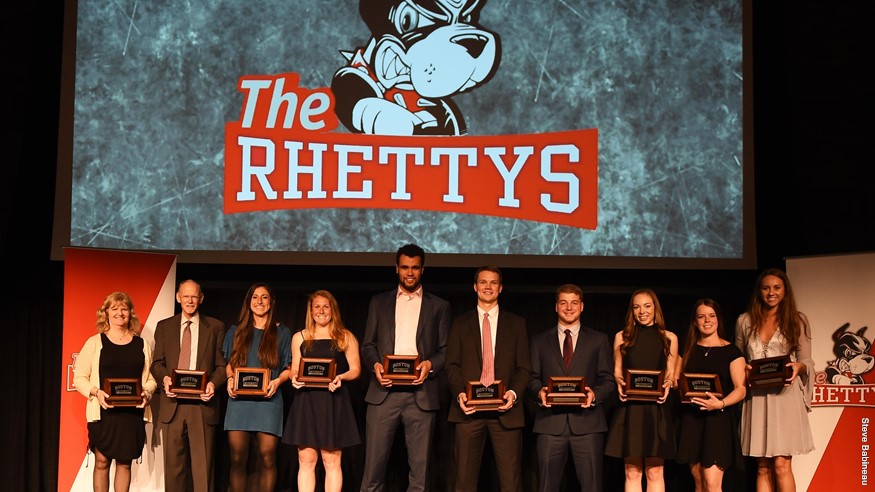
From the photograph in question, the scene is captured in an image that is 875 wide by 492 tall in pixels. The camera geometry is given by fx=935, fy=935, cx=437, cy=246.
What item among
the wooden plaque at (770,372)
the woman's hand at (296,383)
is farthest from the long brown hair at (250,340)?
the wooden plaque at (770,372)

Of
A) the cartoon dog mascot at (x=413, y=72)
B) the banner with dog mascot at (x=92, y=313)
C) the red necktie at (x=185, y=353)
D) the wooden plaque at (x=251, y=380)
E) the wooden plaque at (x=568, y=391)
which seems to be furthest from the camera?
the cartoon dog mascot at (x=413, y=72)

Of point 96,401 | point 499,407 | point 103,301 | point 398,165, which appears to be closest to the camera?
point 499,407

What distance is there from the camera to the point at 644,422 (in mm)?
5438

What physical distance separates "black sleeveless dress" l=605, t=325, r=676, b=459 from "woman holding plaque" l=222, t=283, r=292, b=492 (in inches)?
79.5

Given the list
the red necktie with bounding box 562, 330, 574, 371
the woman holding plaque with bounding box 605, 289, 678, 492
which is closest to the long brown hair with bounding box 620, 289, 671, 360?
the woman holding plaque with bounding box 605, 289, 678, 492

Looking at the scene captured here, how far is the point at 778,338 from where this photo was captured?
18.3ft

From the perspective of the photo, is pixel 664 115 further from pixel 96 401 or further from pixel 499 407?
pixel 96 401

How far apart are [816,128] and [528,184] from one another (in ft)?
6.70

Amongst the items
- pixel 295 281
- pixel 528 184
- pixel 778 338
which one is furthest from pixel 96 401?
pixel 778 338

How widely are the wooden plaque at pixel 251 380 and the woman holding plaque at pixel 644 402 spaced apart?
2.05 m

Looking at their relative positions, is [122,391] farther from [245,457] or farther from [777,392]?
[777,392]

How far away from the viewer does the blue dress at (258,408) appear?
223 inches

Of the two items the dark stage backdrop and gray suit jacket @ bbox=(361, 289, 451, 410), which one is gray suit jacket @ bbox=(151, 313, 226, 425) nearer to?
the dark stage backdrop

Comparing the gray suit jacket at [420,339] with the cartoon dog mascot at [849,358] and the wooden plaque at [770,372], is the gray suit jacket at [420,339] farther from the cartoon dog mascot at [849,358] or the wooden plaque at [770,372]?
the cartoon dog mascot at [849,358]
